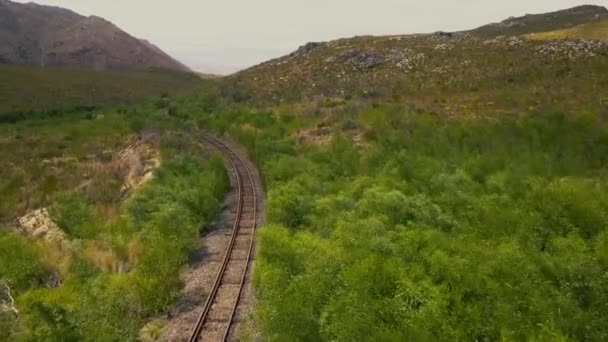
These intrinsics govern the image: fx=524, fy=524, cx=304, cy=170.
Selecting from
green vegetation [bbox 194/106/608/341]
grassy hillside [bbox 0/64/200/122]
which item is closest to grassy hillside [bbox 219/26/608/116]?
green vegetation [bbox 194/106/608/341]

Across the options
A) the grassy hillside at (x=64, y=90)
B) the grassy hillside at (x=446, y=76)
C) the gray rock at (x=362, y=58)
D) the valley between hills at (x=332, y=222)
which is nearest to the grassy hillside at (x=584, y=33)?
the grassy hillside at (x=446, y=76)

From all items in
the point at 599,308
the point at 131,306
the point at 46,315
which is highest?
the point at 46,315

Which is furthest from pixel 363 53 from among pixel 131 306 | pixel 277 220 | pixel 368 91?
pixel 131 306

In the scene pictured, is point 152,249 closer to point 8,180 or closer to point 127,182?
point 127,182

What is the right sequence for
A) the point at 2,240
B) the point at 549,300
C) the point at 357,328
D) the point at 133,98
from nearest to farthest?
the point at 357,328, the point at 549,300, the point at 2,240, the point at 133,98

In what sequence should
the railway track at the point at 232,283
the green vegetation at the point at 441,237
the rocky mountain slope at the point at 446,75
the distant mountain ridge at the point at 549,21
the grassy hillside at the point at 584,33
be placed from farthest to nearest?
the distant mountain ridge at the point at 549,21 → the grassy hillside at the point at 584,33 → the rocky mountain slope at the point at 446,75 → the railway track at the point at 232,283 → the green vegetation at the point at 441,237

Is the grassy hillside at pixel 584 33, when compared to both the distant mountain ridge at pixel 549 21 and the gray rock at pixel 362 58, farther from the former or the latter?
the gray rock at pixel 362 58

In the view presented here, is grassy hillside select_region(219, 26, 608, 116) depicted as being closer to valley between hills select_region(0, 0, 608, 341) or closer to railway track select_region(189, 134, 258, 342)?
valley between hills select_region(0, 0, 608, 341)

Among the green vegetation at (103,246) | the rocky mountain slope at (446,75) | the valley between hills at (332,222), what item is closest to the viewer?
the valley between hills at (332,222)

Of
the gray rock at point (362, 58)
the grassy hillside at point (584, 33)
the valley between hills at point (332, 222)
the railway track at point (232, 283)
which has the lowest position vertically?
the railway track at point (232, 283)
